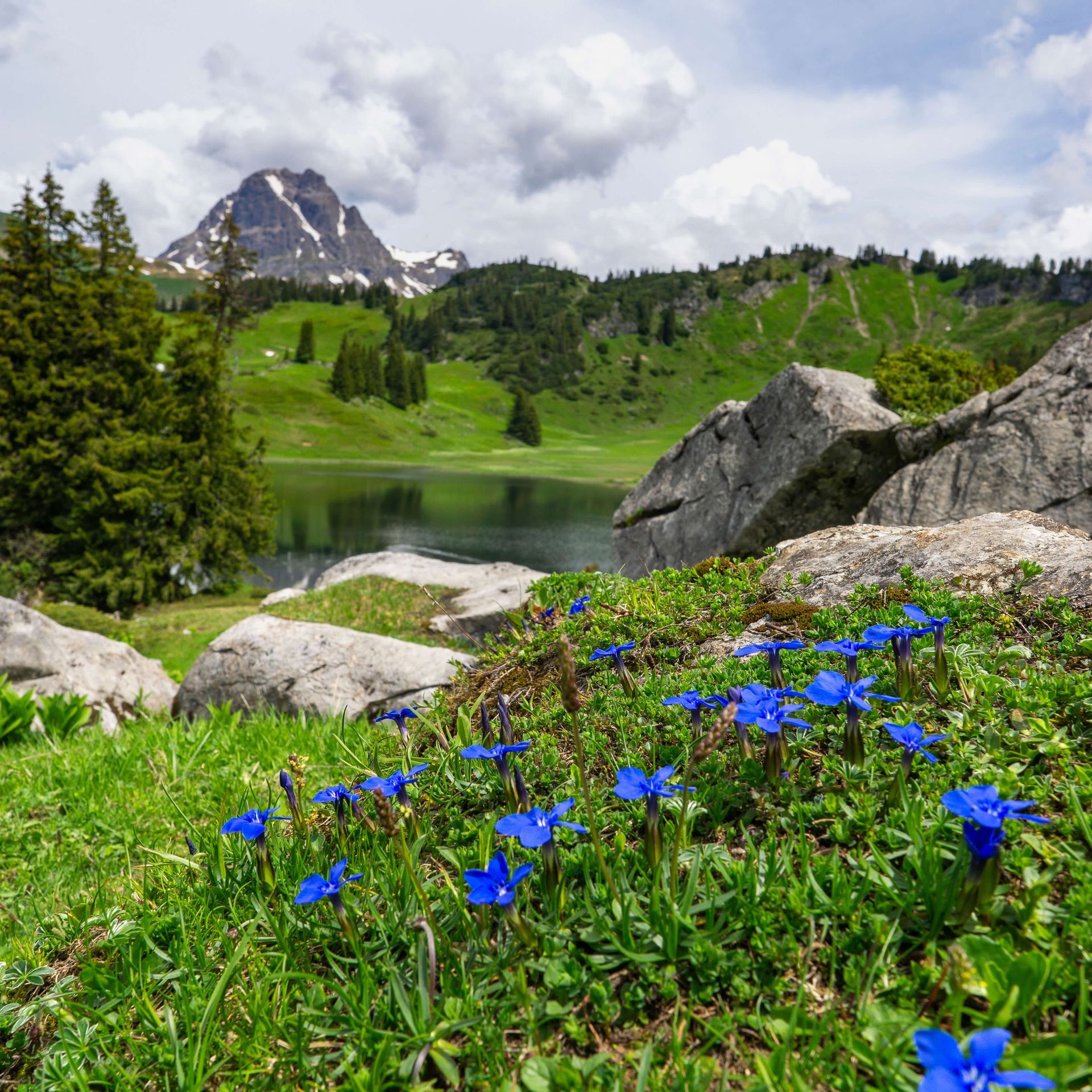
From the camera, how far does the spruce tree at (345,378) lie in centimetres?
16175

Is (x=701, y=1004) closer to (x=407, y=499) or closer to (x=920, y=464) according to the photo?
(x=920, y=464)

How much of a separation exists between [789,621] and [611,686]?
1.27m

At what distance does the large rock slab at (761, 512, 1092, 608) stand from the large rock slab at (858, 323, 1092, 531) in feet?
20.6

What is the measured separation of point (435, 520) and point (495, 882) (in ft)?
213

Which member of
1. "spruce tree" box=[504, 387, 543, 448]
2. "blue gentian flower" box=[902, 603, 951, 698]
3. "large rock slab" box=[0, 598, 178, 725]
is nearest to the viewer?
"blue gentian flower" box=[902, 603, 951, 698]

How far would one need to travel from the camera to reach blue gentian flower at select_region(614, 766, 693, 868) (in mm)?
1945

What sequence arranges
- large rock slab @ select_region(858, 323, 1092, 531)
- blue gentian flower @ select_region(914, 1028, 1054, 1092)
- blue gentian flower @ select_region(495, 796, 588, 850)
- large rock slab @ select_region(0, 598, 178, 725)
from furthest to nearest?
large rock slab @ select_region(0, 598, 178, 725) < large rock slab @ select_region(858, 323, 1092, 531) < blue gentian flower @ select_region(495, 796, 588, 850) < blue gentian flower @ select_region(914, 1028, 1054, 1092)

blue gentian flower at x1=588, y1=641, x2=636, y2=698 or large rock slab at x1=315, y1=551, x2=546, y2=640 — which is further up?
blue gentian flower at x1=588, y1=641, x2=636, y2=698

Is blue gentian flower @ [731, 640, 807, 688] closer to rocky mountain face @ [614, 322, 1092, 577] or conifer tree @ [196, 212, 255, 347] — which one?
rocky mountain face @ [614, 322, 1092, 577]

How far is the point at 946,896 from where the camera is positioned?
1.83m

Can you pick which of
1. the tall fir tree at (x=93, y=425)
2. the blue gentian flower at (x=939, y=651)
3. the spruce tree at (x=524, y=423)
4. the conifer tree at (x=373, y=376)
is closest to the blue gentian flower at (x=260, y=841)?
the blue gentian flower at (x=939, y=651)

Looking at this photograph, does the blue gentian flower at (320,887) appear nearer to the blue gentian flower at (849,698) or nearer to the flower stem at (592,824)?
the flower stem at (592,824)

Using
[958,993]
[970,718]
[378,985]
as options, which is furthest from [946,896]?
[378,985]

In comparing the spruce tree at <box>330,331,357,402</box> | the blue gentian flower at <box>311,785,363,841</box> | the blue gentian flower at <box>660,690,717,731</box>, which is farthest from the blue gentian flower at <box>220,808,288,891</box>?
the spruce tree at <box>330,331,357,402</box>
